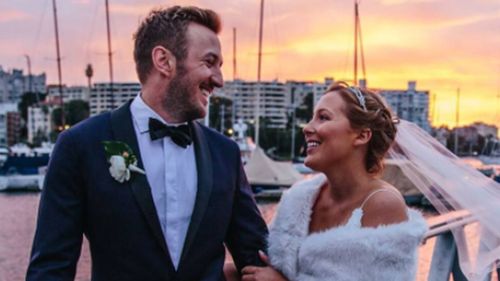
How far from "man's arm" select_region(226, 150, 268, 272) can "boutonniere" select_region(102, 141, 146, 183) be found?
463 millimetres

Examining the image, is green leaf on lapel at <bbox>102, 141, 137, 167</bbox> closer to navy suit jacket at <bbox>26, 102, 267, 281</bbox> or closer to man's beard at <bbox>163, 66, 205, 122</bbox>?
navy suit jacket at <bbox>26, 102, 267, 281</bbox>

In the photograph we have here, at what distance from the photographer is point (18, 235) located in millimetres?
24094

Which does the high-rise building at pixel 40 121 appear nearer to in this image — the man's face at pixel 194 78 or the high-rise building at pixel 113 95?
the high-rise building at pixel 113 95

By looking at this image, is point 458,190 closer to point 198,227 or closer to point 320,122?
point 320,122

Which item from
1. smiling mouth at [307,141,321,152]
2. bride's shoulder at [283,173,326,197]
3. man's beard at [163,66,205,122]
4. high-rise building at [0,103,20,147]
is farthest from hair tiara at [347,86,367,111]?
high-rise building at [0,103,20,147]

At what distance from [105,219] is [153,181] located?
0.20 metres

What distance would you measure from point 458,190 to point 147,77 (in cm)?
148

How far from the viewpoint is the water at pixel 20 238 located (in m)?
16.3

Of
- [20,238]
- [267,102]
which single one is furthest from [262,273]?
[267,102]

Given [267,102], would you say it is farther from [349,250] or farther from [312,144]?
[349,250]

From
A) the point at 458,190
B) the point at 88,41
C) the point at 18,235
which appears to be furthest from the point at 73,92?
the point at 458,190

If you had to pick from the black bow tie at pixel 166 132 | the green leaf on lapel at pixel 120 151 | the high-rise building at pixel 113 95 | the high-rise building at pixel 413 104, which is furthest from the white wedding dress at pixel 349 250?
the high-rise building at pixel 413 104

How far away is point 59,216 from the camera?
7.30 feet

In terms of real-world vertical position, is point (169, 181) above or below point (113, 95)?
above
